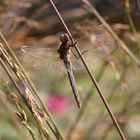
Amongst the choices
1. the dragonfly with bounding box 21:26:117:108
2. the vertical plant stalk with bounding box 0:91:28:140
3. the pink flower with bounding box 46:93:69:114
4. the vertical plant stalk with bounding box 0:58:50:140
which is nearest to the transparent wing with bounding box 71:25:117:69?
the dragonfly with bounding box 21:26:117:108

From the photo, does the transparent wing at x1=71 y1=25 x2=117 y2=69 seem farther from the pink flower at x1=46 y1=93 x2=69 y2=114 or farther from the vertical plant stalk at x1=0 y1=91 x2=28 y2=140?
the pink flower at x1=46 y1=93 x2=69 y2=114

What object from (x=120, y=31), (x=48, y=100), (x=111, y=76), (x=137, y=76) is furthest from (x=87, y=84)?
(x=120, y=31)

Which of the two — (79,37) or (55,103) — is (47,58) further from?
(55,103)

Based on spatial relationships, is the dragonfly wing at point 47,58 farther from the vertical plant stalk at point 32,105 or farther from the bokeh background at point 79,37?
the vertical plant stalk at point 32,105

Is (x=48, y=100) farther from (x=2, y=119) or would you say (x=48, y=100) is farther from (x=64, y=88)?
(x=64, y=88)

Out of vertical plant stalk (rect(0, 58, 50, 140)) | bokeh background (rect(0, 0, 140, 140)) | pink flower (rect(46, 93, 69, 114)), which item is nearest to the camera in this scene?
vertical plant stalk (rect(0, 58, 50, 140))

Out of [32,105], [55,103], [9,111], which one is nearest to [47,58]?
[9,111]

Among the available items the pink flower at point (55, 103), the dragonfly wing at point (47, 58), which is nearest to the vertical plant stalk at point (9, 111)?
the dragonfly wing at point (47, 58)

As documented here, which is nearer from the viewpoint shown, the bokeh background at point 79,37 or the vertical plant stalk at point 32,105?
the vertical plant stalk at point 32,105
